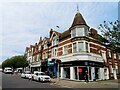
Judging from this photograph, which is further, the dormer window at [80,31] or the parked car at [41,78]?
the dormer window at [80,31]

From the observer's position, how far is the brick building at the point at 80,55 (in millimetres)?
29531

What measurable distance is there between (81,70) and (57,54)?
27.3 ft

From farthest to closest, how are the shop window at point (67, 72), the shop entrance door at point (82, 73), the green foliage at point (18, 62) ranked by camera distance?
the green foliage at point (18, 62)
the shop window at point (67, 72)
the shop entrance door at point (82, 73)

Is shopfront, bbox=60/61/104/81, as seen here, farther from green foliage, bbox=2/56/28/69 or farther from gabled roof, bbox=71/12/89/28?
green foliage, bbox=2/56/28/69

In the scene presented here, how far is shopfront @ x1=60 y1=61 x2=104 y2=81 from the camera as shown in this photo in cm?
2918

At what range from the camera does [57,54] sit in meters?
36.0

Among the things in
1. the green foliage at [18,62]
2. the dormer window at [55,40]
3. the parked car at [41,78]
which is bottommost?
the parked car at [41,78]

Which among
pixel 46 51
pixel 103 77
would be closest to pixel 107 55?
pixel 103 77

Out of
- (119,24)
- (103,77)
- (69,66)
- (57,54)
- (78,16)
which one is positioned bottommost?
(103,77)

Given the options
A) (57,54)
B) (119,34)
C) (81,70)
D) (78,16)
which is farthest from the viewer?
(57,54)

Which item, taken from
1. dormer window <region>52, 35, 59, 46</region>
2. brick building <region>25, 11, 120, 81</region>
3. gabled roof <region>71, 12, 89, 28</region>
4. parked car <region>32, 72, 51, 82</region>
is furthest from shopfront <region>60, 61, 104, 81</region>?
gabled roof <region>71, 12, 89, 28</region>

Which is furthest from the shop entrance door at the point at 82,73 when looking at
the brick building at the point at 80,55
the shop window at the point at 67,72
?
the shop window at the point at 67,72

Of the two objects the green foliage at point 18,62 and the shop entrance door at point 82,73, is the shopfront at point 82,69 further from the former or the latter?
the green foliage at point 18,62

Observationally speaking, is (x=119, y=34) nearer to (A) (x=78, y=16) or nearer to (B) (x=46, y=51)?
(A) (x=78, y=16)
